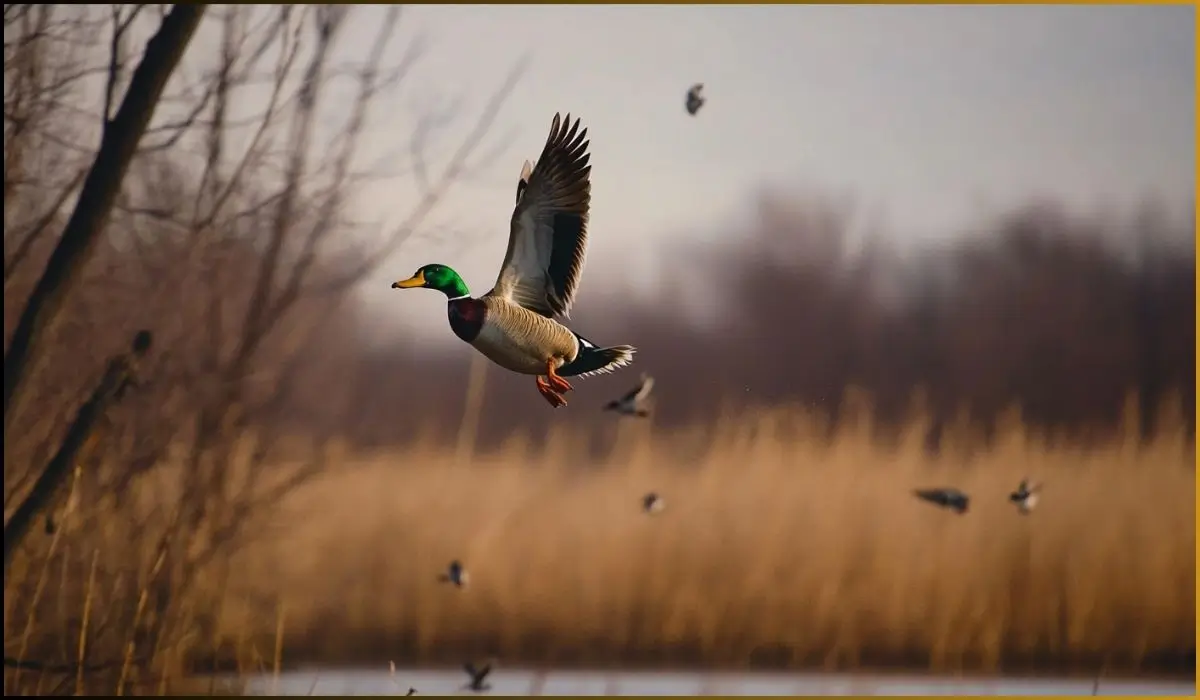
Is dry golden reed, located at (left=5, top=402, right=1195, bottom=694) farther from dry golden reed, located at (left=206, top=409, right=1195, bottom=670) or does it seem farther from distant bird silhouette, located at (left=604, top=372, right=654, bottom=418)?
distant bird silhouette, located at (left=604, top=372, right=654, bottom=418)

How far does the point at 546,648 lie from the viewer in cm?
633

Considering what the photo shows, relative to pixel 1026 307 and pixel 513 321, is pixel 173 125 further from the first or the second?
pixel 1026 307

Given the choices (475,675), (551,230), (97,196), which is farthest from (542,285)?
(475,675)

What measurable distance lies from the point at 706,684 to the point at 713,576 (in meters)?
0.59

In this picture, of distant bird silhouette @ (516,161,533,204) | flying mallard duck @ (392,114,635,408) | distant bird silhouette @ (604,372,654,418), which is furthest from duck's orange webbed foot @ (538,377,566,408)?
distant bird silhouette @ (516,161,533,204)

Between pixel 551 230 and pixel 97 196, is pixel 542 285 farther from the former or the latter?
pixel 97 196

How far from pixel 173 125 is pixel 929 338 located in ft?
16.1

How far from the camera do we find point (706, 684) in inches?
234

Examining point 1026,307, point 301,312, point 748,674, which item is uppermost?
point 1026,307

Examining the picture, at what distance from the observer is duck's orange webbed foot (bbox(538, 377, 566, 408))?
1501 mm

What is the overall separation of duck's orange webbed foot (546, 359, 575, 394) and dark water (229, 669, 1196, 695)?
4.42m

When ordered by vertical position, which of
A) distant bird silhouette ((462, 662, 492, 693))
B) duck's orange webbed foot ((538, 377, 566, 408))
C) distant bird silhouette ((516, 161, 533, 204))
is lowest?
distant bird silhouette ((462, 662, 492, 693))

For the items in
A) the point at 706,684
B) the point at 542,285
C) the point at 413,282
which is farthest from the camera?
the point at 706,684

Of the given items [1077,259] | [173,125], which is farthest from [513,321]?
[1077,259]
